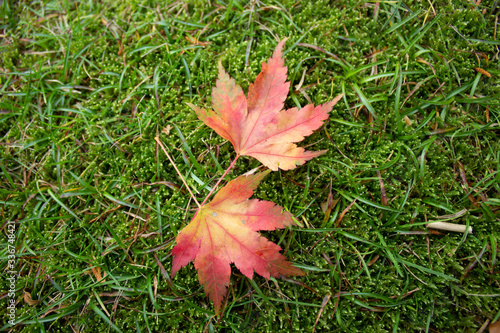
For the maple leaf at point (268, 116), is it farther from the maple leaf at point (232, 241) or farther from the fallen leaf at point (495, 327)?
the fallen leaf at point (495, 327)

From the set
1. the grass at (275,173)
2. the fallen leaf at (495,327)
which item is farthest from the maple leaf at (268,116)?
the fallen leaf at (495,327)

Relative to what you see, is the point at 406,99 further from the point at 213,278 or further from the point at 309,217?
the point at 213,278

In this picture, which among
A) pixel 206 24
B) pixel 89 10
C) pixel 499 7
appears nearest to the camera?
pixel 499 7

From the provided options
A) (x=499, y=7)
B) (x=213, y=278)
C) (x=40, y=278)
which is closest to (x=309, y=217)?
(x=213, y=278)

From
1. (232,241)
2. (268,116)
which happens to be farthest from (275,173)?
(232,241)

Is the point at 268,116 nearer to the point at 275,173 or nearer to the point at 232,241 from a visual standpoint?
the point at 275,173

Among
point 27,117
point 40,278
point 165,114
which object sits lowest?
point 40,278

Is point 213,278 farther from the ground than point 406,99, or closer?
closer
